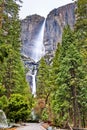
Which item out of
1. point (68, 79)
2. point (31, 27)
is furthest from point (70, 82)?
point (31, 27)

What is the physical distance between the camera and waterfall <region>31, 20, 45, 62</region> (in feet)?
383

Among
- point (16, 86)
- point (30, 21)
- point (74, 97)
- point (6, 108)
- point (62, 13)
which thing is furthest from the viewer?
point (30, 21)

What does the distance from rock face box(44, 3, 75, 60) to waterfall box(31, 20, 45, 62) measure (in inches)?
96.1

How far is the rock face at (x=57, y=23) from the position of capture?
11609 cm

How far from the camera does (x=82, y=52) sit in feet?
111

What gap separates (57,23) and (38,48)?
1214 cm

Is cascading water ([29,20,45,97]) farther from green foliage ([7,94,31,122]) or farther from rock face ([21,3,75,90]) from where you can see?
green foliage ([7,94,31,122])

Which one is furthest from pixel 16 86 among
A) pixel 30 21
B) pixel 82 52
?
pixel 30 21

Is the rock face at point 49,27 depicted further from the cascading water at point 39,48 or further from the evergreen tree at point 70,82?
the evergreen tree at point 70,82

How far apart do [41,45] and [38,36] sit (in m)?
6.56

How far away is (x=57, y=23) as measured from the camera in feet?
390

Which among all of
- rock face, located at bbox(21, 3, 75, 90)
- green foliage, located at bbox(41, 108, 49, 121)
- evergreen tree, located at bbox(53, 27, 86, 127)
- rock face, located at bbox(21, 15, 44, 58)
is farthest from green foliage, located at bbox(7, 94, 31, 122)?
rock face, located at bbox(21, 15, 44, 58)

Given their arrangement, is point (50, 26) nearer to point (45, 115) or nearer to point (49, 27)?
point (49, 27)

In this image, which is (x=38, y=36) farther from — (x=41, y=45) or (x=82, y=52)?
(x=82, y=52)
